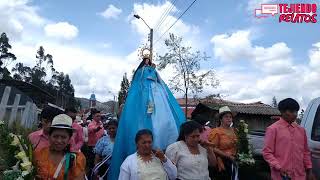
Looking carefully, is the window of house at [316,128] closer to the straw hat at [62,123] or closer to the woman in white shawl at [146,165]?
the woman in white shawl at [146,165]

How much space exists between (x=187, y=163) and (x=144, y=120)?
2.96 feet

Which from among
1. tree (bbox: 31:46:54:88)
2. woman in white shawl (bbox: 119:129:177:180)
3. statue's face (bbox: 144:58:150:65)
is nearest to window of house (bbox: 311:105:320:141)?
woman in white shawl (bbox: 119:129:177:180)

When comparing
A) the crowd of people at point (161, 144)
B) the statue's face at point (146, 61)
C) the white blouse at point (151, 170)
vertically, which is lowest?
the white blouse at point (151, 170)

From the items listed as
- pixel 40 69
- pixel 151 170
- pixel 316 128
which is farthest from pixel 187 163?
pixel 40 69

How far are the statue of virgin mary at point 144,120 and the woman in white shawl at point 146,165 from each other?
0.63m

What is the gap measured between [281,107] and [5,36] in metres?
58.3

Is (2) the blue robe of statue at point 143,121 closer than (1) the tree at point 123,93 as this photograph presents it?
Yes

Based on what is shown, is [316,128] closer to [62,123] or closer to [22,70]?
[62,123]

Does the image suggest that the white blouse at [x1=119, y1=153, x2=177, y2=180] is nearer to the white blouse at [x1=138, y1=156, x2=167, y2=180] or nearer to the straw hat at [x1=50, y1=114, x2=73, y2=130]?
the white blouse at [x1=138, y1=156, x2=167, y2=180]

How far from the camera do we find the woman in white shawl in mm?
4570

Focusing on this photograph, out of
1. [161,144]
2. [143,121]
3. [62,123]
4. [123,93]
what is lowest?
[161,144]

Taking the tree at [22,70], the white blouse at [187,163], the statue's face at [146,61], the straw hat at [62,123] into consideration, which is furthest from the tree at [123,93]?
the tree at [22,70]

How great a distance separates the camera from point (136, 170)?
4.56 meters

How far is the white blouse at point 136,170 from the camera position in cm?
455
